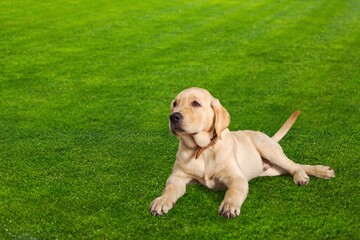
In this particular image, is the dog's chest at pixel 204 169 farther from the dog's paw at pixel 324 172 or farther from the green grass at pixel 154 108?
the dog's paw at pixel 324 172

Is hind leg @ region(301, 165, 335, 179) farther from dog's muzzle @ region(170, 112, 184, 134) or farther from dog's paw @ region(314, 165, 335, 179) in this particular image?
dog's muzzle @ region(170, 112, 184, 134)

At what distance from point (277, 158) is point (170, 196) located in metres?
1.39

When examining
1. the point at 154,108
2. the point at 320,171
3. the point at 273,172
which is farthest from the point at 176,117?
the point at 154,108

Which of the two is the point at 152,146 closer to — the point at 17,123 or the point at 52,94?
the point at 17,123

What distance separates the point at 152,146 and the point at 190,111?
3011mm

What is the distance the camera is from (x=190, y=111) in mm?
5711

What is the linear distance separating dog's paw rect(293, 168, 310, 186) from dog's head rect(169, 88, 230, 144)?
3.76 ft

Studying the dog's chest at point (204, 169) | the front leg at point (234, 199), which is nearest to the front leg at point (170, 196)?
the dog's chest at point (204, 169)

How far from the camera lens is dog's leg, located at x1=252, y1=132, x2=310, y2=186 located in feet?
21.3

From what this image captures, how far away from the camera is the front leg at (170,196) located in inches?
224

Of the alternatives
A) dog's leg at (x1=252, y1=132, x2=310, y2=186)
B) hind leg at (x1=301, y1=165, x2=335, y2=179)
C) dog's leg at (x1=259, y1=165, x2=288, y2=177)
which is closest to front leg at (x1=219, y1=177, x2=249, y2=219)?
dog's leg at (x1=252, y1=132, x2=310, y2=186)

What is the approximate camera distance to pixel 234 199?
18.3 ft

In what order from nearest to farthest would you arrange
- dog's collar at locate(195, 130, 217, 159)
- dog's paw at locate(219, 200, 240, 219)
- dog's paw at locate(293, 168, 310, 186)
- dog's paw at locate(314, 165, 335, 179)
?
dog's paw at locate(219, 200, 240, 219), dog's collar at locate(195, 130, 217, 159), dog's paw at locate(293, 168, 310, 186), dog's paw at locate(314, 165, 335, 179)

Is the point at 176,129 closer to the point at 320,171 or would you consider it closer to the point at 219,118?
the point at 219,118
